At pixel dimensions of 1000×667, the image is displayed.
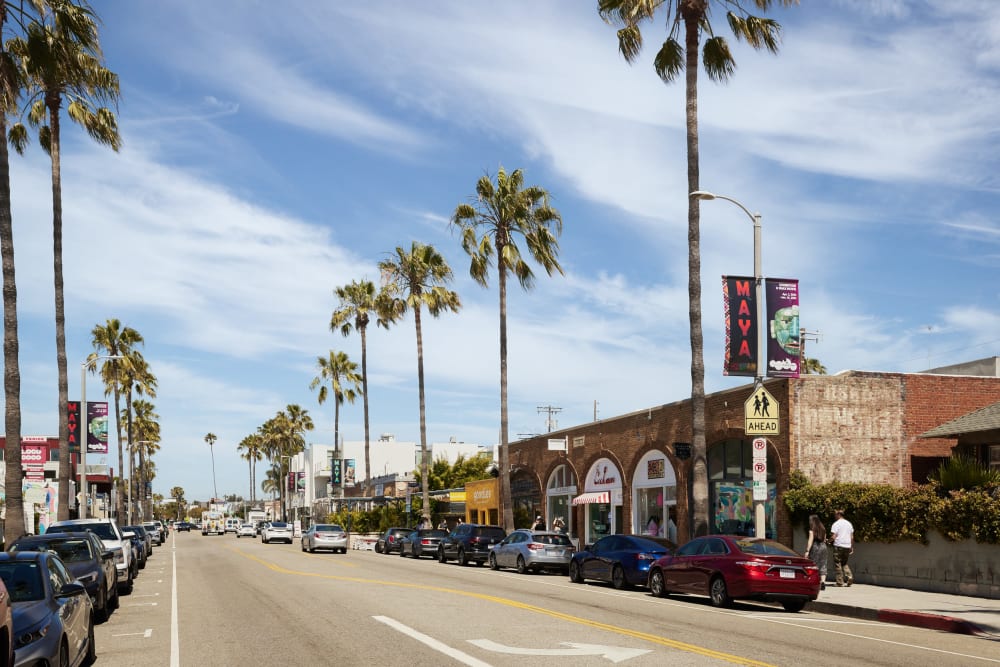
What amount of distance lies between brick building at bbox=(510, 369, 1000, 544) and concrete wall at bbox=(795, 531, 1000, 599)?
113 inches

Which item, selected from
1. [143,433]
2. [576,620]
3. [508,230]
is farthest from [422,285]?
[143,433]

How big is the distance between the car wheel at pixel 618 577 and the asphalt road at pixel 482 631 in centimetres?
48

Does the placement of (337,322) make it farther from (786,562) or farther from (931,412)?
(786,562)

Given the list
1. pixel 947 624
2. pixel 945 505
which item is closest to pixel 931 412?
pixel 945 505

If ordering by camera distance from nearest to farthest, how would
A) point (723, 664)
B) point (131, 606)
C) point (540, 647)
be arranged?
1. point (723, 664)
2. point (540, 647)
3. point (131, 606)

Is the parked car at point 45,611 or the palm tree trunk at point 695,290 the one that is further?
the palm tree trunk at point 695,290

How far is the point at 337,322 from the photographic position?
67062 mm

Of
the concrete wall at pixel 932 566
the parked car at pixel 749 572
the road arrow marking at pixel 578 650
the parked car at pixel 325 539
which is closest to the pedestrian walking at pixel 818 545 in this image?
the concrete wall at pixel 932 566

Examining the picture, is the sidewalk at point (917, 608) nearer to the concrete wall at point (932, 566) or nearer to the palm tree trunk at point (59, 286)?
the concrete wall at point (932, 566)

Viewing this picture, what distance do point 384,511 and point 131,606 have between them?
5309 cm

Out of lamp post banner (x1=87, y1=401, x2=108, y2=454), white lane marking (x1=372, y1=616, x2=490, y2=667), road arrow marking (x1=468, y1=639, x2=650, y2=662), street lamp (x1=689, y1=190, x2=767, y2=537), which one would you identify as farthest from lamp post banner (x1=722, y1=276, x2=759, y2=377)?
lamp post banner (x1=87, y1=401, x2=108, y2=454)

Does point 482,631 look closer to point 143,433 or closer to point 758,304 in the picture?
point 758,304

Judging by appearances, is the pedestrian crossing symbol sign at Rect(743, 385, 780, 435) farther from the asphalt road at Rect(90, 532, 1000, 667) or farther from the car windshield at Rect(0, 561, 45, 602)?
the car windshield at Rect(0, 561, 45, 602)

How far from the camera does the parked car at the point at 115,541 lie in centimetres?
2416
